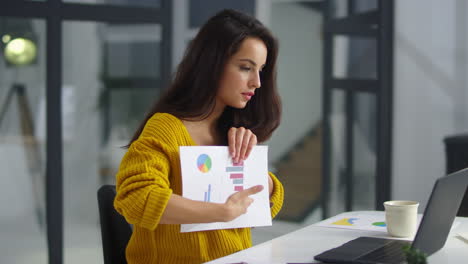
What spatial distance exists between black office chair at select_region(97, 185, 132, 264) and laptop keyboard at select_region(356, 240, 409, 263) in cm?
76

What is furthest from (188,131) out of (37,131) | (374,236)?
(37,131)

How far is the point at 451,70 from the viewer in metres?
4.35

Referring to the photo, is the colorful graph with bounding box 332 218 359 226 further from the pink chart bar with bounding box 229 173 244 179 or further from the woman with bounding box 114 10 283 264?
the pink chart bar with bounding box 229 173 244 179

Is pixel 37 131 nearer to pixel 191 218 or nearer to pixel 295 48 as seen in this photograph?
pixel 295 48

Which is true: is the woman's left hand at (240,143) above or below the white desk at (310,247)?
above

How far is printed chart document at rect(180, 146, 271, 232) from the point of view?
5.64ft

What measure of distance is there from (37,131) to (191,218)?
2.36 m

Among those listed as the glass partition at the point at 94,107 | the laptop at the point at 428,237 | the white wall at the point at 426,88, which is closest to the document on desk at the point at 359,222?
the laptop at the point at 428,237

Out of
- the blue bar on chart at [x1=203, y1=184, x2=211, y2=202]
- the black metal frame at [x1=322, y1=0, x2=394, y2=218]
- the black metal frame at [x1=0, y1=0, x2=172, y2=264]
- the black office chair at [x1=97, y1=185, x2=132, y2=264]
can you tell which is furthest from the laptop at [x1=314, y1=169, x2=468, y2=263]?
the black metal frame at [x1=322, y1=0, x2=394, y2=218]

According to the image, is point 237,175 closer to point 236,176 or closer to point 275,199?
point 236,176

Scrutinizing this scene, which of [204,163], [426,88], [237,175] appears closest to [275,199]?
[237,175]

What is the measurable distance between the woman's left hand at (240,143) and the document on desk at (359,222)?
418mm

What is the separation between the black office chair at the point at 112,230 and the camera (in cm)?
193

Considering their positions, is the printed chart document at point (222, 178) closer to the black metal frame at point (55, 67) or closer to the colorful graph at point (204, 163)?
the colorful graph at point (204, 163)
